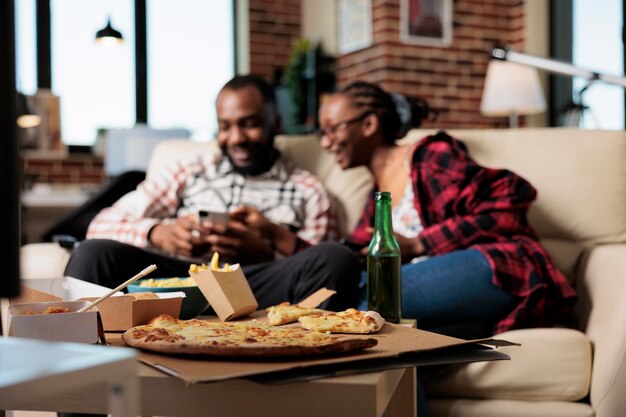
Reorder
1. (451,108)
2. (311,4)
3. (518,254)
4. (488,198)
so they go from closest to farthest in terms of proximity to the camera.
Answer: (518,254)
(488,198)
(451,108)
(311,4)

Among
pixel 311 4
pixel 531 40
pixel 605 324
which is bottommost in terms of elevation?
pixel 605 324

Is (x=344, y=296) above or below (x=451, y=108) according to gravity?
below

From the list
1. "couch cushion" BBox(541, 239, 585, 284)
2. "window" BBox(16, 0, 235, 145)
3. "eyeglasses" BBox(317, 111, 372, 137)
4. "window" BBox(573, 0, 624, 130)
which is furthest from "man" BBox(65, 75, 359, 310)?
"window" BBox(16, 0, 235, 145)

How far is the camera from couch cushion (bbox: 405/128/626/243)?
2223 millimetres

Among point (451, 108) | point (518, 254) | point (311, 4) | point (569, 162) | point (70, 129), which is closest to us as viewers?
point (518, 254)

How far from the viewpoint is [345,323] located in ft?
3.96

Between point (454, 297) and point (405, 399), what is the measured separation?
0.52 metres

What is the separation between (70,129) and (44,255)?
366 centimetres

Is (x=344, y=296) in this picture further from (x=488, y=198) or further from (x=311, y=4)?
(x=311, y=4)

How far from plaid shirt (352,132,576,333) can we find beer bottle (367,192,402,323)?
1.78 feet

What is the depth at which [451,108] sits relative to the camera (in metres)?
5.22

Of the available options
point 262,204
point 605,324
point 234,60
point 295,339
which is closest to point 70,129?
point 234,60

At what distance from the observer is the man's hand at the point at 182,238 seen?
2.16m

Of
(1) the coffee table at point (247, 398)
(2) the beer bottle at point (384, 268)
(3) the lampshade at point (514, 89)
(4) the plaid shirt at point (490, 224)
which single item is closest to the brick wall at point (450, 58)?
(3) the lampshade at point (514, 89)
